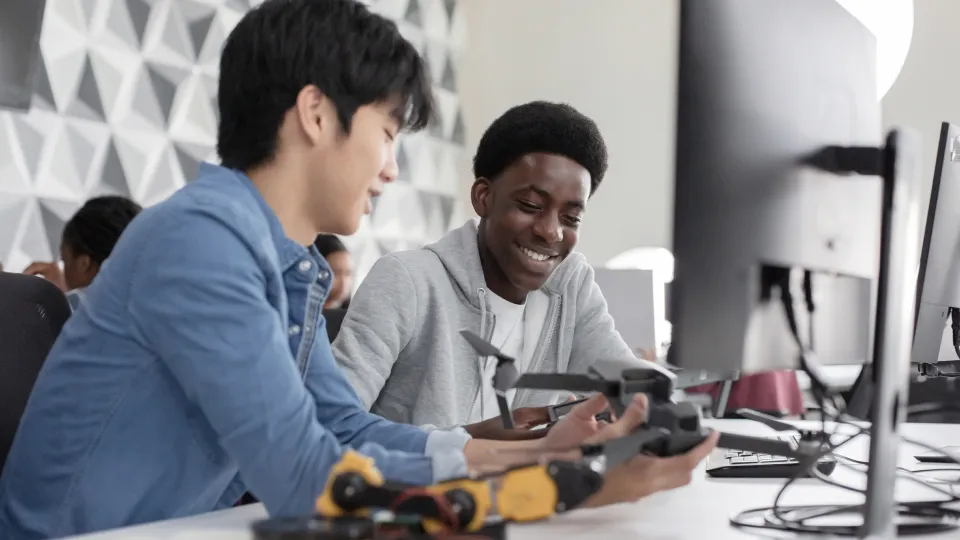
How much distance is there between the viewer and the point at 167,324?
0.96 metres

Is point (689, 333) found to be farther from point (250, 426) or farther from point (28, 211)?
point (28, 211)

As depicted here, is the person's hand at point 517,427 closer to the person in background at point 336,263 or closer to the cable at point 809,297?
the cable at point 809,297

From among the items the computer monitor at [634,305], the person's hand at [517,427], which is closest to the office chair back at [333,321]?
the person's hand at [517,427]

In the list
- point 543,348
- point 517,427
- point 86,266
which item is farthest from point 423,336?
point 86,266

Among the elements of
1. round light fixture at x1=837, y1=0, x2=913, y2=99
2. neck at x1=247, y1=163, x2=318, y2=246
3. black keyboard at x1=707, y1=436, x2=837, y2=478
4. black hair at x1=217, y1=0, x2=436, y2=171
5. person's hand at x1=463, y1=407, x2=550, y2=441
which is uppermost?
round light fixture at x1=837, y1=0, x2=913, y2=99

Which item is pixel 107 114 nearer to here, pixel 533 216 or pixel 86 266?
pixel 86 266

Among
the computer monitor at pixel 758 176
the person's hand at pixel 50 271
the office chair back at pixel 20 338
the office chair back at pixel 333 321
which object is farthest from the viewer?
the person's hand at pixel 50 271

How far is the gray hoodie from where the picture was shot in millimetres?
1672

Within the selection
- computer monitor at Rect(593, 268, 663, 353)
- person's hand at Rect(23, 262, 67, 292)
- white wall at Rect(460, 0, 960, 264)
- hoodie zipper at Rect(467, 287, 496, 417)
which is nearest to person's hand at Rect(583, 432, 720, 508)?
hoodie zipper at Rect(467, 287, 496, 417)

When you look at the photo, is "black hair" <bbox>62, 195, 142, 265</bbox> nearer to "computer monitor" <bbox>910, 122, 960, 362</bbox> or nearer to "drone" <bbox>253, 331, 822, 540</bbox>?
"computer monitor" <bbox>910, 122, 960, 362</bbox>

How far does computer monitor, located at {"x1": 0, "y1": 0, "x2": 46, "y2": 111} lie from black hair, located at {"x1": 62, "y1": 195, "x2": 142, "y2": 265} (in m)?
0.37

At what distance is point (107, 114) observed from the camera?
3.64m

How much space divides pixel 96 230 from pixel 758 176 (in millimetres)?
2322

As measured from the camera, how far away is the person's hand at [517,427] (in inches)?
49.5
